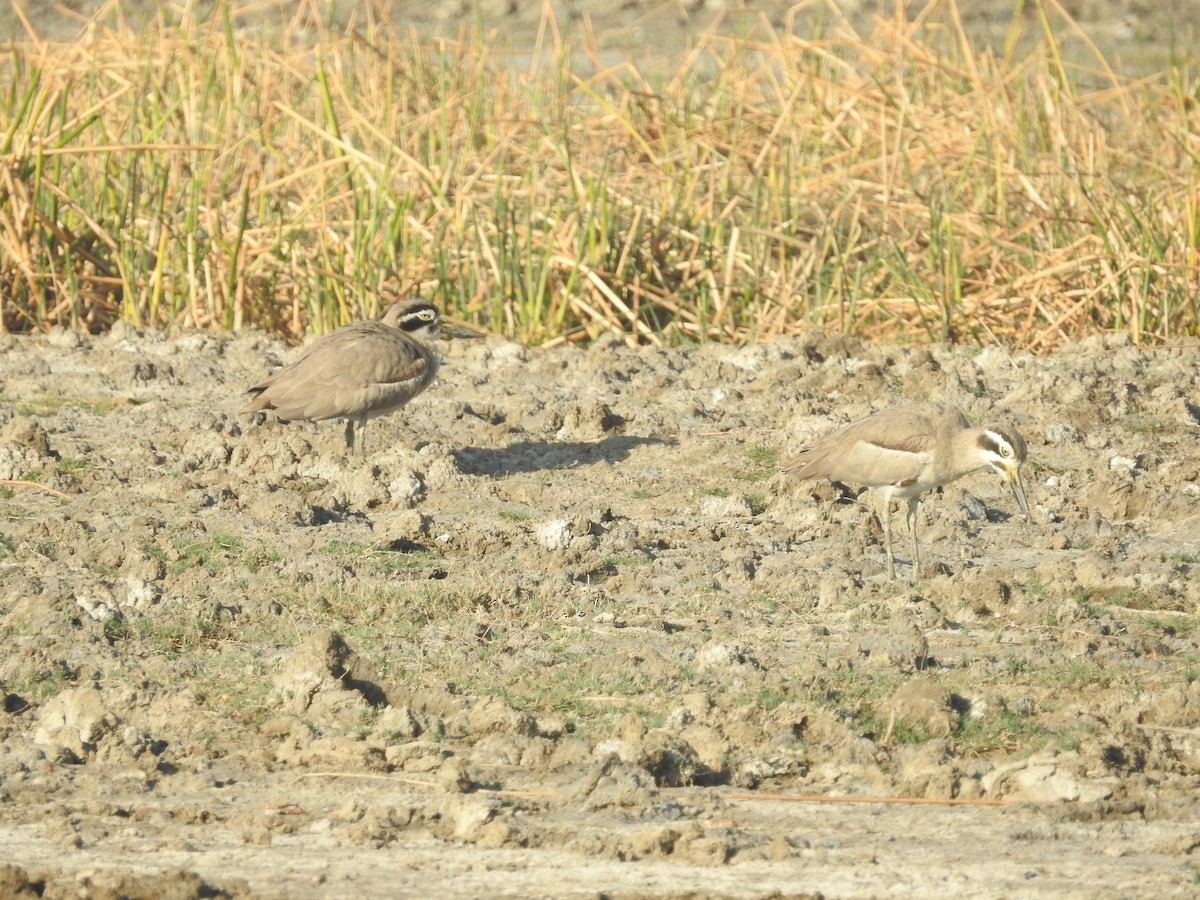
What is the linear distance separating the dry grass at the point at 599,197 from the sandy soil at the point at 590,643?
0.97m

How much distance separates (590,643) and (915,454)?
1714 mm

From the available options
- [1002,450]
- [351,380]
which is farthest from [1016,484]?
[351,380]

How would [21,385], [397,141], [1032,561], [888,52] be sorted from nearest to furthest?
1. [1032,561]
2. [21,385]
3. [397,141]
4. [888,52]

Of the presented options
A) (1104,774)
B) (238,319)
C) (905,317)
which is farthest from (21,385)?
(1104,774)

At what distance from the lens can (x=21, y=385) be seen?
9.42 metres

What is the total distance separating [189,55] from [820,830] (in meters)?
9.24

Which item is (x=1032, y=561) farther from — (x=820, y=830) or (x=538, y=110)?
(x=538, y=110)

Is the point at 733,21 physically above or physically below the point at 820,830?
below

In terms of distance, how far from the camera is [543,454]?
339 inches

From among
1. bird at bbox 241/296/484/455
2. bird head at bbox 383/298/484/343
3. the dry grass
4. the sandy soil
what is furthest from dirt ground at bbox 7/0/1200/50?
bird at bbox 241/296/484/455

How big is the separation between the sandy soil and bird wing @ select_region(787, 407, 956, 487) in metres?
0.32

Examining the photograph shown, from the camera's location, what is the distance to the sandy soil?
4664 millimetres

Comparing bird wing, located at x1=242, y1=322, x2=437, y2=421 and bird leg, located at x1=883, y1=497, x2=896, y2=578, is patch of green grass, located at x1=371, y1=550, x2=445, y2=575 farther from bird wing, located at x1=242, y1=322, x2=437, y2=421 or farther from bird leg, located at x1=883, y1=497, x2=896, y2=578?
bird leg, located at x1=883, y1=497, x2=896, y2=578

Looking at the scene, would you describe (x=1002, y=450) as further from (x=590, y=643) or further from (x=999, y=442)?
(x=590, y=643)
